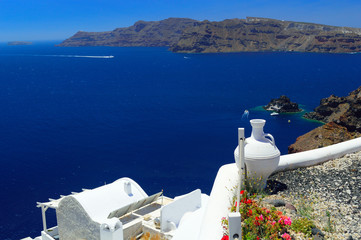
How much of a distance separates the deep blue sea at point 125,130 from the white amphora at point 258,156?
Result: 23219 mm

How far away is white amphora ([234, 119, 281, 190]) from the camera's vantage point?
6883 mm

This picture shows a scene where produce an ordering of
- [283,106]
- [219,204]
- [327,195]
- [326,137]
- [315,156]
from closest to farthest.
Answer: [219,204]
[327,195]
[315,156]
[326,137]
[283,106]

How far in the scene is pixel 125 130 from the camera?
170ft

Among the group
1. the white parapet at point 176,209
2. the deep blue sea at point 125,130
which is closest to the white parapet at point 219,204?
the white parapet at point 176,209

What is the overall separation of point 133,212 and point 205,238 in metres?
9.03

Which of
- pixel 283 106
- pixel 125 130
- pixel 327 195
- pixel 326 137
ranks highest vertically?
pixel 327 195

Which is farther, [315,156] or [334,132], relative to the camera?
[334,132]

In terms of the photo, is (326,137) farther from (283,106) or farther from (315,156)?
(283,106)

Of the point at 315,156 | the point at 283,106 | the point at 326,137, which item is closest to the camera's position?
the point at 315,156

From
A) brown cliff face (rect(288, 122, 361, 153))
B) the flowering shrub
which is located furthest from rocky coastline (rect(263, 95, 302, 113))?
the flowering shrub

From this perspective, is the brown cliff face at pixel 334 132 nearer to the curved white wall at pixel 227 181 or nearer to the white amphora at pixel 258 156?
the curved white wall at pixel 227 181

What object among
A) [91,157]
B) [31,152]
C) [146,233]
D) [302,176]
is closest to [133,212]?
[146,233]

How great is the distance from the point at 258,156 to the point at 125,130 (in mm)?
45896

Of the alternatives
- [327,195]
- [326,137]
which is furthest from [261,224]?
[326,137]
